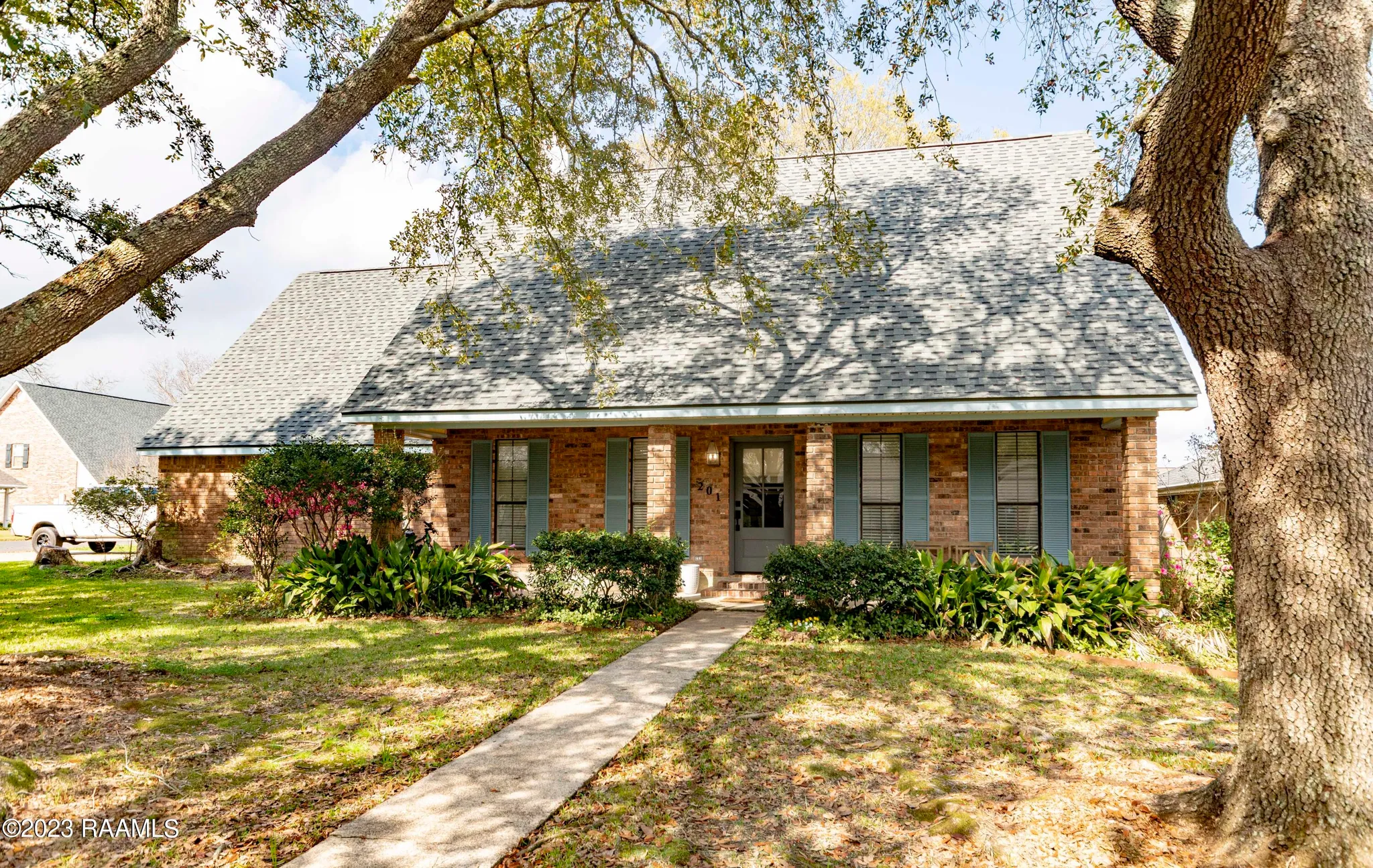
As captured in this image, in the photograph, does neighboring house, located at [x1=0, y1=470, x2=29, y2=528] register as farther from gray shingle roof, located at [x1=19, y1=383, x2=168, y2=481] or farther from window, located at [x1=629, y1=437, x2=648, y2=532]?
window, located at [x1=629, y1=437, x2=648, y2=532]

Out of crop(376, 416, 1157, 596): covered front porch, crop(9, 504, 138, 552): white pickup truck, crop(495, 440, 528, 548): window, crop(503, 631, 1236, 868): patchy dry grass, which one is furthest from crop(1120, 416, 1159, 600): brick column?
crop(9, 504, 138, 552): white pickup truck

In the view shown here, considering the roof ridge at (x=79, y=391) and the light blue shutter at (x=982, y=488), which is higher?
the roof ridge at (x=79, y=391)

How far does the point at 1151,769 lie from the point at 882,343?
25.0 feet

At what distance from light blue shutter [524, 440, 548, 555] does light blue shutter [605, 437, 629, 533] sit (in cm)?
120

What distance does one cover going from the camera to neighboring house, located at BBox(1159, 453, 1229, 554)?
34.9 feet

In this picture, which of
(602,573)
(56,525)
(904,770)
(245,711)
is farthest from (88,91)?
(56,525)

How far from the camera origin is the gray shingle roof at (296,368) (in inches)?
659

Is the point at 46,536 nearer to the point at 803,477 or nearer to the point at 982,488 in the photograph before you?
the point at 803,477

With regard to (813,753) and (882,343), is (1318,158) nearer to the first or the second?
(813,753)

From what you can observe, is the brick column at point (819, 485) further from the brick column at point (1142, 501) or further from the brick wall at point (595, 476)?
the brick column at point (1142, 501)

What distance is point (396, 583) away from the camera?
34.3 ft

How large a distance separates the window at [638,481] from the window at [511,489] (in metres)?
2.02

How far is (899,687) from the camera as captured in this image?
22.3ft

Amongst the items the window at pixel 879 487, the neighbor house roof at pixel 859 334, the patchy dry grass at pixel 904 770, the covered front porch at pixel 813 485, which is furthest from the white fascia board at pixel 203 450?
the patchy dry grass at pixel 904 770
